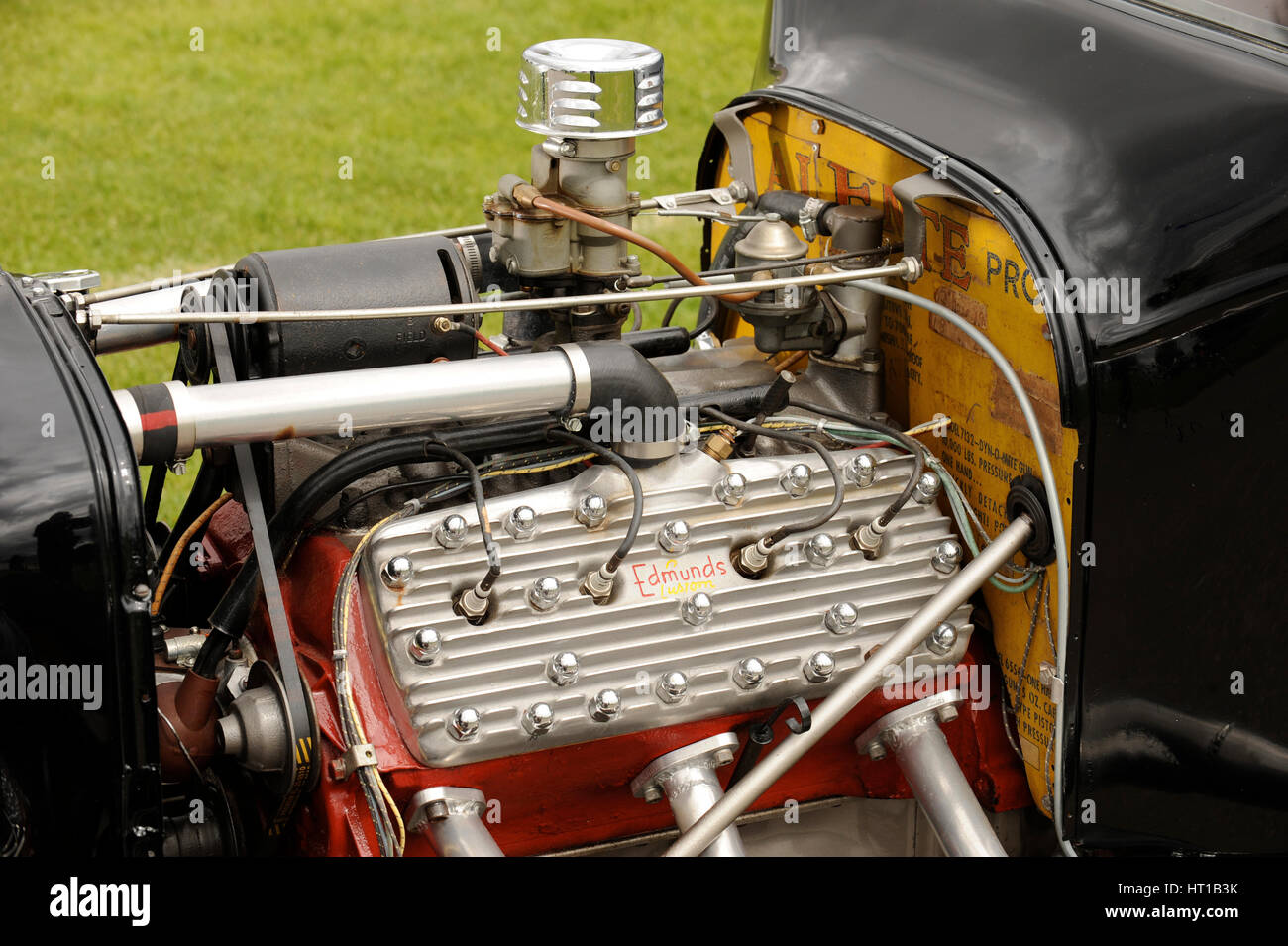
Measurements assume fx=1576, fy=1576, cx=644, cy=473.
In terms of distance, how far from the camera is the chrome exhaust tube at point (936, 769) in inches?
→ 96.3

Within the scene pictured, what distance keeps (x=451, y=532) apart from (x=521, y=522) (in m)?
0.11

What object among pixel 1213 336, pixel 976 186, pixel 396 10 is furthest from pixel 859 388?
pixel 396 10

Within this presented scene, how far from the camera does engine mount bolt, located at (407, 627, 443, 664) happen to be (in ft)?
7.30

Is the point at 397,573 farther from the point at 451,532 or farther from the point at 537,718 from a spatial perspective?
the point at 537,718

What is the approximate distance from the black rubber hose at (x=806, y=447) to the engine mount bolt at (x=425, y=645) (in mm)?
544

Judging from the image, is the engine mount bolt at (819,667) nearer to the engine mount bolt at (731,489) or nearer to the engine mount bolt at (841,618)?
the engine mount bolt at (841,618)

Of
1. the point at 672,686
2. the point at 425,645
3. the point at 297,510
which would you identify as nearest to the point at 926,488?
the point at 672,686

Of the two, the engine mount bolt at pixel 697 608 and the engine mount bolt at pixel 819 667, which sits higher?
the engine mount bolt at pixel 697 608

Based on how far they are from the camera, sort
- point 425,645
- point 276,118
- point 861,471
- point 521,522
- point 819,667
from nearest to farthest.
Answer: point 425,645, point 521,522, point 819,667, point 861,471, point 276,118

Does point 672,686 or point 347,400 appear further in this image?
point 672,686

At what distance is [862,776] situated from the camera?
106 inches

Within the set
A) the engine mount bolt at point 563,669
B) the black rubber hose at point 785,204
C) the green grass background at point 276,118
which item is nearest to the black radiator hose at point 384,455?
the engine mount bolt at point 563,669

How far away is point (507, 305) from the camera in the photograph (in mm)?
2398
